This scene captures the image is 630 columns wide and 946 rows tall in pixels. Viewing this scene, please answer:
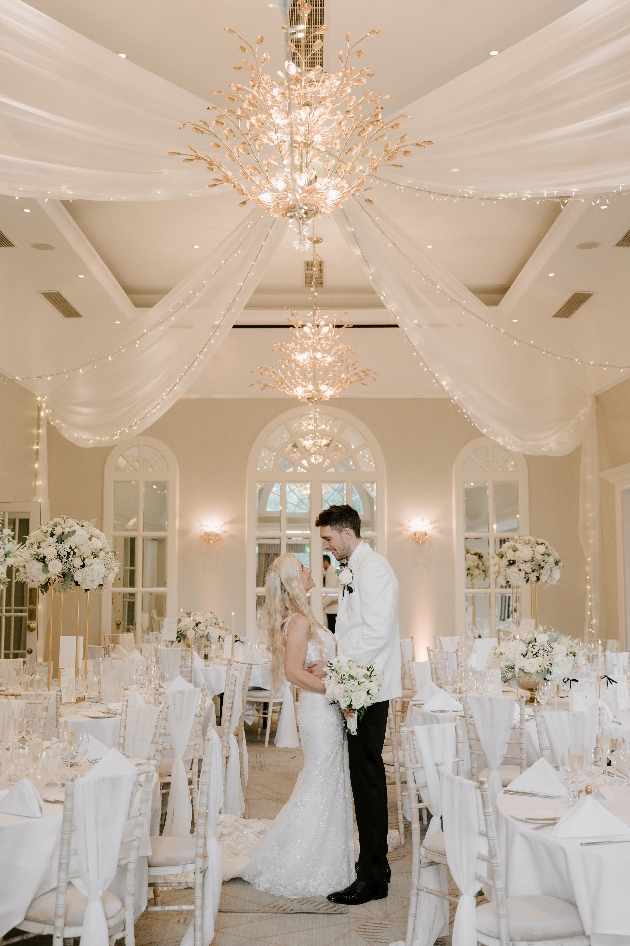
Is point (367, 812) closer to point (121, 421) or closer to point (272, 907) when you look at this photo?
point (272, 907)

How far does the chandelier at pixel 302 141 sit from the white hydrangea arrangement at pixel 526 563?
6351mm

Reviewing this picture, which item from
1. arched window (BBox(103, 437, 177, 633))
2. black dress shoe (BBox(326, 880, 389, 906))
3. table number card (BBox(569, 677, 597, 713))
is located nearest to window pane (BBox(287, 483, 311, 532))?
arched window (BBox(103, 437, 177, 633))

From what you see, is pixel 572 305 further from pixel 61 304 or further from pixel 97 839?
pixel 97 839

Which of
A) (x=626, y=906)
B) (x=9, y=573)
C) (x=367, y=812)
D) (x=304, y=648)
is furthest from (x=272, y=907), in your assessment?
(x=9, y=573)

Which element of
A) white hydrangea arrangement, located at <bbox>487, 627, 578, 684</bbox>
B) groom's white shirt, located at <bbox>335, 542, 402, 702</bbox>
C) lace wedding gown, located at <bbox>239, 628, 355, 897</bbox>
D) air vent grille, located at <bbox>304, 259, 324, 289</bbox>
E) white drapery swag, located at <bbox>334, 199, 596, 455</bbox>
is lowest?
lace wedding gown, located at <bbox>239, 628, 355, 897</bbox>

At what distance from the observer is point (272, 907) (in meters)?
4.52

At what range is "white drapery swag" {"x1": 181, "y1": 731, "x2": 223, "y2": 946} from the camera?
364 centimetres

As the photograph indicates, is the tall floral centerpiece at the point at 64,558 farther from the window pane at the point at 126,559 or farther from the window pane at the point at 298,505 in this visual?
the window pane at the point at 298,505

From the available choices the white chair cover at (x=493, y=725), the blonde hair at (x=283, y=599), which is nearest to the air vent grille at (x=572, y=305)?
the white chair cover at (x=493, y=725)

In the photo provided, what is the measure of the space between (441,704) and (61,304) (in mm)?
7335

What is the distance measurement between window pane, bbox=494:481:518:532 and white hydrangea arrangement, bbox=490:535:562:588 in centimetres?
211

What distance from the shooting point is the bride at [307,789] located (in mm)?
4664

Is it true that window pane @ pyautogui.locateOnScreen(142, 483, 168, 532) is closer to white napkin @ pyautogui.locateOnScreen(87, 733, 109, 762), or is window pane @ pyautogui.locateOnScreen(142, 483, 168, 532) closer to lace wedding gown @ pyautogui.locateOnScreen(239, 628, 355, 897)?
lace wedding gown @ pyautogui.locateOnScreen(239, 628, 355, 897)

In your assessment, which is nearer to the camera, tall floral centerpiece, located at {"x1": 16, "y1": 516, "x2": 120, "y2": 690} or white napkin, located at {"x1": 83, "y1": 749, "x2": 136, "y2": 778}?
white napkin, located at {"x1": 83, "y1": 749, "x2": 136, "y2": 778}
